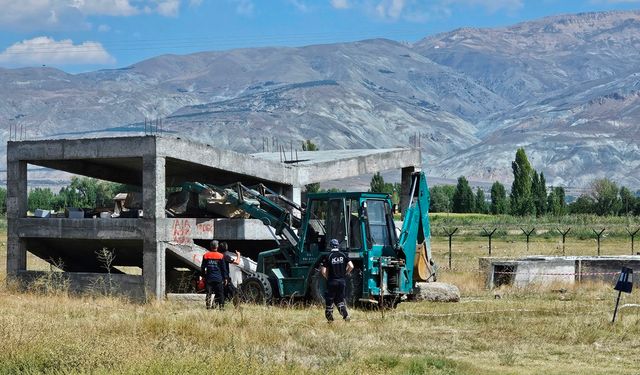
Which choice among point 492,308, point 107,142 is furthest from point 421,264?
point 107,142

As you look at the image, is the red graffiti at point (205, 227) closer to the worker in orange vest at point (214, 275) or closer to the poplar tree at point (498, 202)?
the worker in orange vest at point (214, 275)

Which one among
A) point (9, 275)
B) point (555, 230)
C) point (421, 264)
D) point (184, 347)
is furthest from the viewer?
point (555, 230)

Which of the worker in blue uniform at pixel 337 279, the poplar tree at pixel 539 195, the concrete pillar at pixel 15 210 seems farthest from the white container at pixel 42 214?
the poplar tree at pixel 539 195

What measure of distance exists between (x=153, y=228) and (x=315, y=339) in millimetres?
10025

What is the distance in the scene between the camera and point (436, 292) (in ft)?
87.4

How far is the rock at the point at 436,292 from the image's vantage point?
26609 millimetres

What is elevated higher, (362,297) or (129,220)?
(129,220)

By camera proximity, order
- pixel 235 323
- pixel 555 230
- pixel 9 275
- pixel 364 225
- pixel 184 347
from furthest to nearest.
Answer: pixel 555 230, pixel 9 275, pixel 364 225, pixel 235 323, pixel 184 347

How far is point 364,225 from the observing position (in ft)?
77.2

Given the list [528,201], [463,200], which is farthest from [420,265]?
[463,200]

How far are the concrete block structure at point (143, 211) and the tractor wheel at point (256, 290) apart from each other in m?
2.98

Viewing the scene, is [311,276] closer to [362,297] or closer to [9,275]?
[362,297]

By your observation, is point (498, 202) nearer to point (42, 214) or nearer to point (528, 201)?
point (528, 201)

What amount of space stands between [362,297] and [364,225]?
1.54m
